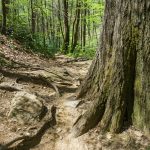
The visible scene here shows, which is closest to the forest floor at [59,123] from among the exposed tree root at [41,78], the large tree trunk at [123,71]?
the exposed tree root at [41,78]

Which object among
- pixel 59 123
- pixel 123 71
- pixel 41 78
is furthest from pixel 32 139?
pixel 41 78

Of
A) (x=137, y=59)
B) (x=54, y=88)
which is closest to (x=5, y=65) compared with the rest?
(x=54, y=88)

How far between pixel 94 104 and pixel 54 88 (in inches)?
85.1

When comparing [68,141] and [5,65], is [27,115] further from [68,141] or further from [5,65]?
[5,65]

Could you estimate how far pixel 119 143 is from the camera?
15.8ft

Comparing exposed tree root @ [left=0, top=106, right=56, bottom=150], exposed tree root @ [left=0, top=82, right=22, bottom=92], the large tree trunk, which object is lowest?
exposed tree root @ [left=0, top=106, right=56, bottom=150]

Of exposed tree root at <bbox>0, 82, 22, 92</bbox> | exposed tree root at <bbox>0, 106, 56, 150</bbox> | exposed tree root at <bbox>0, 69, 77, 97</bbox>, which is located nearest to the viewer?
exposed tree root at <bbox>0, 106, 56, 150</bbox>

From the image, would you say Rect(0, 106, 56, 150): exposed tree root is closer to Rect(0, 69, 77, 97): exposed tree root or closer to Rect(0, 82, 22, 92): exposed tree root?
Rect(0, 82, 22, 92): exposed tree root

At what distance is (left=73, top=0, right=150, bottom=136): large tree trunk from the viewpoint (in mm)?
4824

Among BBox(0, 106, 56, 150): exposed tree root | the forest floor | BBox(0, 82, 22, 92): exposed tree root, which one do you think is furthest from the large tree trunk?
BBox(0, 82, 22, 92): exposed tree root

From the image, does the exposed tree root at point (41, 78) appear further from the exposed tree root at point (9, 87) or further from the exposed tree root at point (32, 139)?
the exposed tree root at point (32, 139)

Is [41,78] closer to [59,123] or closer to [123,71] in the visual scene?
[59,123]

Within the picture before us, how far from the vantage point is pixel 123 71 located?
195 inches

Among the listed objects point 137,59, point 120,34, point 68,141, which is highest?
point 120,34
